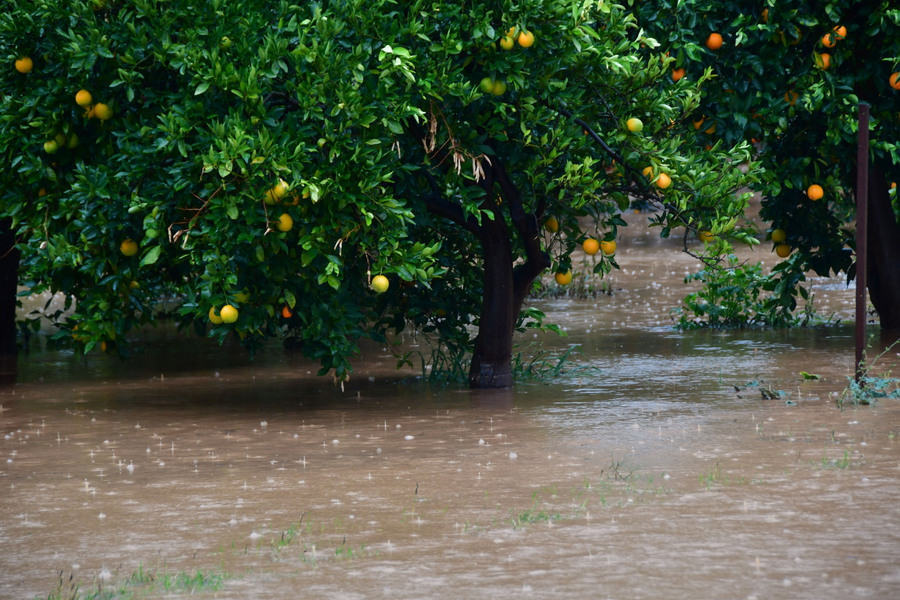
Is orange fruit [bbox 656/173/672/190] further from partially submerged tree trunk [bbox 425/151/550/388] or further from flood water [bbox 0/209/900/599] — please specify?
flood water [bbox 0/209/900/599]

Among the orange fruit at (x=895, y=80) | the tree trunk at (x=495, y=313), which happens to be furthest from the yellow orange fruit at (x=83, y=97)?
the orange fruit at (x=895, y=80)

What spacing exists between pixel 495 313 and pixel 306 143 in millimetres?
2404

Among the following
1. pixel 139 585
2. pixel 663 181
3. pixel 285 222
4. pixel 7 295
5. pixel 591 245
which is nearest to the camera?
pixel 139 585

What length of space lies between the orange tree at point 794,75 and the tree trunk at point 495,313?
2092 millimetres

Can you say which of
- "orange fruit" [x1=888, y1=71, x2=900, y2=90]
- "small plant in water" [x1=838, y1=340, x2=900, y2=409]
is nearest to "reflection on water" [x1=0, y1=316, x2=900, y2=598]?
"small plant in water" [x1=838, y1=340, x2=900, y2=409]

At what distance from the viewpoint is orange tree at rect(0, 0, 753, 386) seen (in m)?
7.52

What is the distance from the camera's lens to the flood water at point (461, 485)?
479 cm

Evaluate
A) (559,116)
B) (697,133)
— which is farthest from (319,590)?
(697,133)

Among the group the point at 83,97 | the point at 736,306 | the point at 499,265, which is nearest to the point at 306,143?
the point at 83,97

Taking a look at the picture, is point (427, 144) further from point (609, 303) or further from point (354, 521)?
point (609, 303)

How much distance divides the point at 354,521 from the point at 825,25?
664cm

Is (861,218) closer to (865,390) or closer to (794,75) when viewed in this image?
(865,390)

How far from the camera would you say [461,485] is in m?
6.30

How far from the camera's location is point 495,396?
9.17 meters
